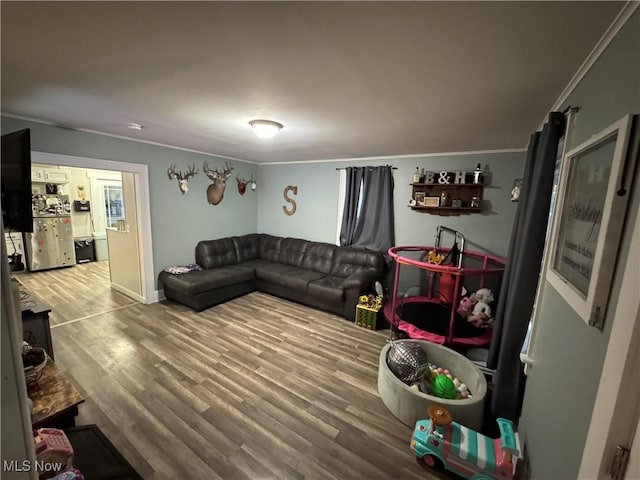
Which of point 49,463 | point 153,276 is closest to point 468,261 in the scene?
point 49,463

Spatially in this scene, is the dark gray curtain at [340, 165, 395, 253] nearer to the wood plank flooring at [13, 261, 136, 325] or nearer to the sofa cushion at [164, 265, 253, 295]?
the sofa cushion at [164, 265, 253, 295]

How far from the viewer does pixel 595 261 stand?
34.1 inches

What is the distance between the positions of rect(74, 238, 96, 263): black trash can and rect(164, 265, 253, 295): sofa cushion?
3.83m

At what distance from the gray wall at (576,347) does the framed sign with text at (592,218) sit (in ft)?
0.10

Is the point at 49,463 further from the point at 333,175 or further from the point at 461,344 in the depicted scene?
the point at 333,175

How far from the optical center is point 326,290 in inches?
150

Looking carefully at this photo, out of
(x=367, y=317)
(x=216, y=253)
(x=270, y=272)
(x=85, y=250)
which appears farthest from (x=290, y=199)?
(x=85, y=250)

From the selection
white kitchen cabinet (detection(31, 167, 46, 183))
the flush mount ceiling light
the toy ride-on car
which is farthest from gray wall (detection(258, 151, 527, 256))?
white kitchen cabinet (detection(31, 167, 46, 183))

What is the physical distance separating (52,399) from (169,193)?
3260 millimetres

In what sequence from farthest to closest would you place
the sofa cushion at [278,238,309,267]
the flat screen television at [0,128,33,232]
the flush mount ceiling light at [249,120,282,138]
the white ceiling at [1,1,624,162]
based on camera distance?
1. the sofa cushion at [278,238,309,267]
2. the flush mount ceiling light at [249,120,282,138]
3. the flat screen television at [0,128,33,232]
4. the white ceiling at [1,1,624,162]

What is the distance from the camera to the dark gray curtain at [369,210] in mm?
4184

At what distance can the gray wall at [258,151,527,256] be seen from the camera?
3447mm

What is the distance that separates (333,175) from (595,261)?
13.3 ft

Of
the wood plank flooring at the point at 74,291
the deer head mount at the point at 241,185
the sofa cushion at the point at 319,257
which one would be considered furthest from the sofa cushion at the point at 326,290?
the wood plank flooring at the point at 74,291
